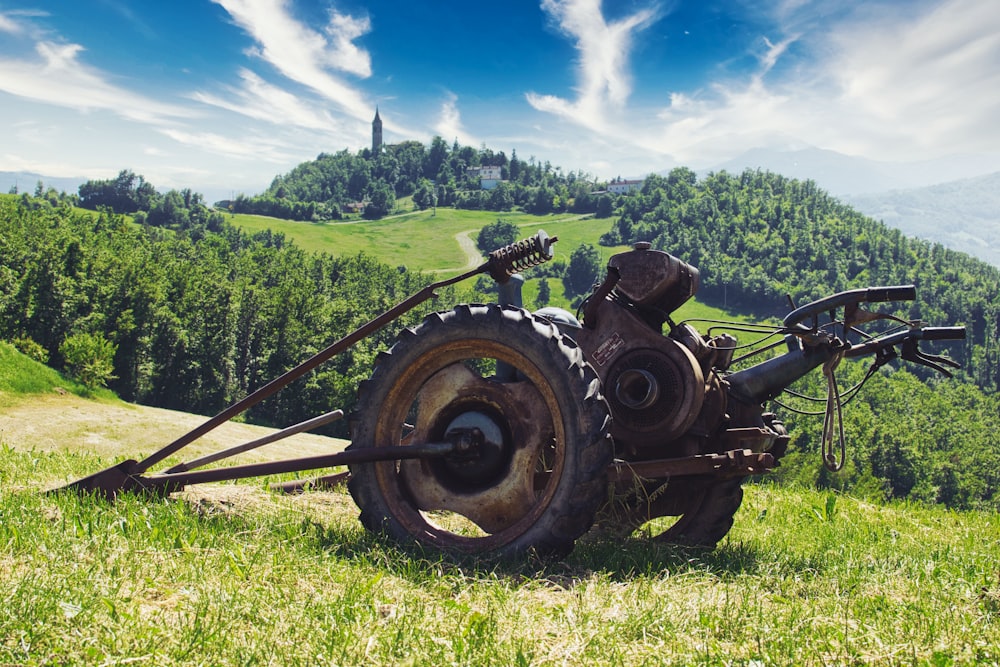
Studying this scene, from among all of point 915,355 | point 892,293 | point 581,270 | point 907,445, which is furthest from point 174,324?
point 581,270

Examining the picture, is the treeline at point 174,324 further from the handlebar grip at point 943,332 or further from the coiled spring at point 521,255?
the handlebar grip at point 943,332

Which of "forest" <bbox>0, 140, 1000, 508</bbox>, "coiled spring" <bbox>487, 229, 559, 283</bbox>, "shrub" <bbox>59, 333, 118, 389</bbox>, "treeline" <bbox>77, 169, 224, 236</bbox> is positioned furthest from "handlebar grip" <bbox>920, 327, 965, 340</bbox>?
"treeline" <bbox>77, 169, 224, 236</bbox>

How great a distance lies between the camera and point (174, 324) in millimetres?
71688

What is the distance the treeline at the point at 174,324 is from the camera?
63.2m

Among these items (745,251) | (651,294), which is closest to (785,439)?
(651,294)

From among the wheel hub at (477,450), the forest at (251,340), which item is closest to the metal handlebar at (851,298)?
the wheel hub at (477,450)

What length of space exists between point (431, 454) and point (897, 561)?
3418 mm

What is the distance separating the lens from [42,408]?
86.3ft

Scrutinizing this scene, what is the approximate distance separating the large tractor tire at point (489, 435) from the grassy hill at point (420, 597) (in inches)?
11.8

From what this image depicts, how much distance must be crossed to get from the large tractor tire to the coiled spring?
0.59 metres

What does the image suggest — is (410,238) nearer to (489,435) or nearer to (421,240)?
(421,240)

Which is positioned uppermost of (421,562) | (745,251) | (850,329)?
(745,251)

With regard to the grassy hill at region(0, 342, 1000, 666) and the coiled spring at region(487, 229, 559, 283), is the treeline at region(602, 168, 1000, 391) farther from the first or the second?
the grassy hill at region(0, 342, 1000, 666)

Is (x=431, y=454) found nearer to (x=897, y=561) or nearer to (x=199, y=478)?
(x=199, y=478)
